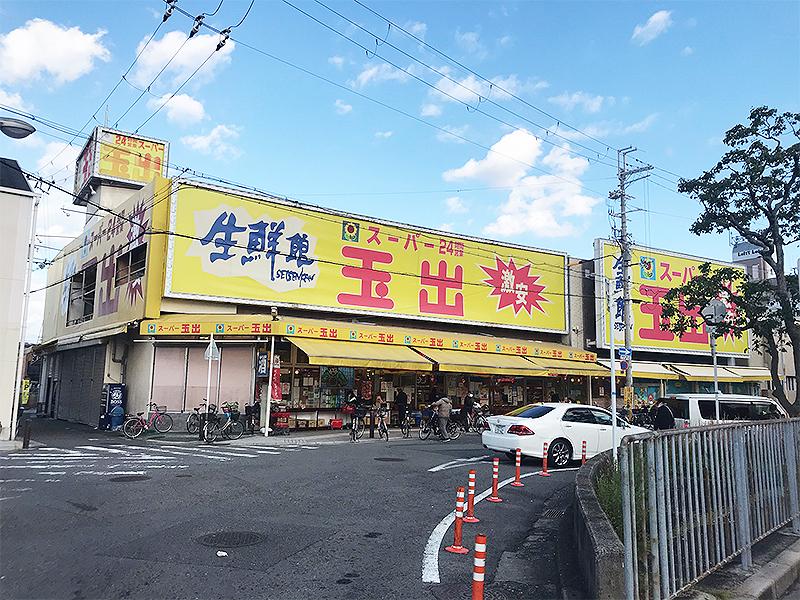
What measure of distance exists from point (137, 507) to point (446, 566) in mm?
5057

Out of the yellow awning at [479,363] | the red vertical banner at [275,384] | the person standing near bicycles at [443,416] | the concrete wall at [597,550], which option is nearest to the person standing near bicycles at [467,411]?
the yellow awning at [479,363]

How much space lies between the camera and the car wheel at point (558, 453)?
1463 cm

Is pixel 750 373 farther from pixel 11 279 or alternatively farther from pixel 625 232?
pixel 11 279

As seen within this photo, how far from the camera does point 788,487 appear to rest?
24.5 feet

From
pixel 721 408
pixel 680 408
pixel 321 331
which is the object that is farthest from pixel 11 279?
pixel 721 408

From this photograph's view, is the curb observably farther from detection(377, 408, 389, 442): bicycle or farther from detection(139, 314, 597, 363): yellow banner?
detection(139, 314, 597, 363): yellow banner

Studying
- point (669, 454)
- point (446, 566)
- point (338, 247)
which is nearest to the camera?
point (669, 454)

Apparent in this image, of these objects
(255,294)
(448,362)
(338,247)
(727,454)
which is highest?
(338,247)

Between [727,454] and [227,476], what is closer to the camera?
[727,454]

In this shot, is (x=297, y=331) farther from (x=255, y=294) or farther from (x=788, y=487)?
(x=788, y=487)

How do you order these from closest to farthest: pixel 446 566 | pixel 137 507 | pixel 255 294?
pixel 446 566 < pixel 137 507 < pixel 255 294

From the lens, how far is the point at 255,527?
805 cm

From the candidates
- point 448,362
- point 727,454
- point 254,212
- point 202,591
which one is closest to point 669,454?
point 727,454

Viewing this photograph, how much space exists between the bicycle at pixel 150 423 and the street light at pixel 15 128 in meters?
10.6
